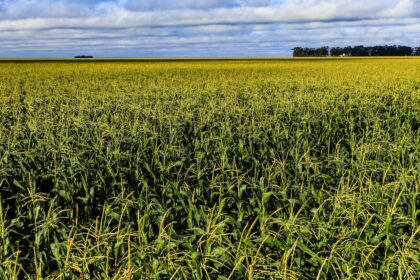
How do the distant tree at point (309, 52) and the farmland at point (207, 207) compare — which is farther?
the distant tree at point (309, 52)

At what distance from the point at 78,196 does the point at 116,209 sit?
0.75 meters

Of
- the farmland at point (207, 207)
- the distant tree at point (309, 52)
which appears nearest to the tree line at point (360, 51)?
the distant tree at point (309, 52)

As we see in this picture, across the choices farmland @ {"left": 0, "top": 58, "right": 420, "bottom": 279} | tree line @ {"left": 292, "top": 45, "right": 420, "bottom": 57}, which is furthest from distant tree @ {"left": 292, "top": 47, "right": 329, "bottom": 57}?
farmland @ {"left": 0, "top": 58, "right": 420, "bottom": 279}

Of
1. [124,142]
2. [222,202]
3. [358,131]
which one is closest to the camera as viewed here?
[222,202]

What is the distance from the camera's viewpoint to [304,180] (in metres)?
5.72

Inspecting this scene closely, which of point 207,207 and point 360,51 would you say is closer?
point 207,207

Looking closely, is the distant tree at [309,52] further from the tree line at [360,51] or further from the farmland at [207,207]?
A: the farmland at [207,207]

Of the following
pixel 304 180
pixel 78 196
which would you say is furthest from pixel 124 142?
pixel 304 180

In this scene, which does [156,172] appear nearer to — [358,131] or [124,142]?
[124,142]

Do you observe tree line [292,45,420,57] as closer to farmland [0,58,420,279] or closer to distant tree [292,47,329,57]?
distant tree [292,47,329,57]

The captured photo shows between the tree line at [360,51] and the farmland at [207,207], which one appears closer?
the farmland at [207,207]

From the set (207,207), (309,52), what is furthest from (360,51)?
(207,207)

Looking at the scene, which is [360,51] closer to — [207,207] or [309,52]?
[309,52]

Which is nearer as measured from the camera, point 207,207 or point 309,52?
point 207,207
